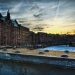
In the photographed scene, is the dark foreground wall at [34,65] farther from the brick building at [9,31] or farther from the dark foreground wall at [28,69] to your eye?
the brick building at [9,31]

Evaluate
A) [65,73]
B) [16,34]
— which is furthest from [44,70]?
[16,34]

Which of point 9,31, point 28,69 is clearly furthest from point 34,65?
point 9,31

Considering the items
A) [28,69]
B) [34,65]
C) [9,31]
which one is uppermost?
[9,31]

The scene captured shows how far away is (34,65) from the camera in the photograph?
1562 cm

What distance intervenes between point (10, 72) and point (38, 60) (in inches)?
174

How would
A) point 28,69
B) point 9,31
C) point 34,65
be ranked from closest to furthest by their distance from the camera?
point 34,65 → point 28,69 → point 9,31

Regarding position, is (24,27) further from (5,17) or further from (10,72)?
(10,72)

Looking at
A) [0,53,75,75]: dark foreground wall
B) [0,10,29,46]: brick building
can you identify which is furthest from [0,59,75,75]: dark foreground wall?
[0,10,29,46]: brick building

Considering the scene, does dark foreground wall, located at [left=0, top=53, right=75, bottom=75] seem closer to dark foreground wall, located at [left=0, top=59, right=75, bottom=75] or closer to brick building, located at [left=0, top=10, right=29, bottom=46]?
dark foreground wall, located at [left=0, top=59, right=75, bottom=75]

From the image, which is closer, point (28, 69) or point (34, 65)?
point (34, 65)

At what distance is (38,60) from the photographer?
49.8ft

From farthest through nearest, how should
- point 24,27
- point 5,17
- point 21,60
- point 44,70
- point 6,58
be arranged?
point 24,27 → point 5,17 → point 6,58 → point 21,60 → point 44,70

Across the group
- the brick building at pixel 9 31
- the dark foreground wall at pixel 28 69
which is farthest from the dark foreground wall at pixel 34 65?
the brick building at pixel 9 31

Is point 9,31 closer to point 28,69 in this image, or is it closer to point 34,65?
point 28,69
